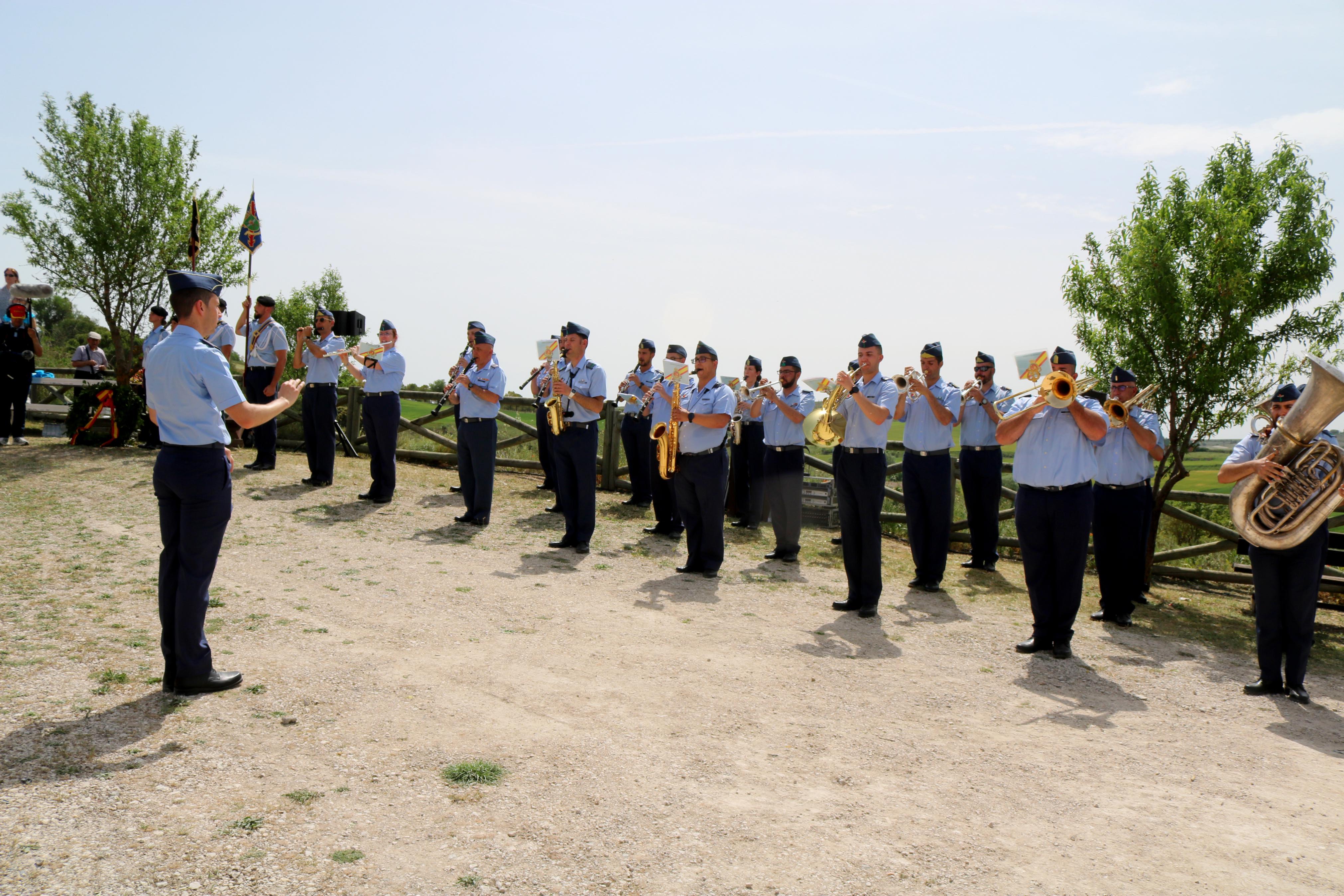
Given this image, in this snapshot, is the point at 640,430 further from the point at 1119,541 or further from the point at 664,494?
the point at 1119,541

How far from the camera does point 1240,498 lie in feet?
21.3

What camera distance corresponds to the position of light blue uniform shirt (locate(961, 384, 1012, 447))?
1020cm

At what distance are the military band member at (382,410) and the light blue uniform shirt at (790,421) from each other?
4.63 meters

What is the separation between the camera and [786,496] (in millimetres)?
10383

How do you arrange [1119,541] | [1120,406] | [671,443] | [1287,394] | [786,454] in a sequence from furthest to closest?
[786,454] → [671,443] → [1119,541] → [1120,406] → [1287,394]

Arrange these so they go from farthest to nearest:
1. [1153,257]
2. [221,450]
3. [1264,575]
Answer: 1. [1153,257]
2. [1264,575]
3. [221,450]

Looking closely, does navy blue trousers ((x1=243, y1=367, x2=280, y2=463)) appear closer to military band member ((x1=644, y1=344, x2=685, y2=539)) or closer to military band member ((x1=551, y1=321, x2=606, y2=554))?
military band member ((x1=551, y1=321, x2=606, y2=554))

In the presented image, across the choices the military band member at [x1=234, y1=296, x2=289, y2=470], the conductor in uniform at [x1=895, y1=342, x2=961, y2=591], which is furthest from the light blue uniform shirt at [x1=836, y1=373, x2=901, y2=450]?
the military band member at [x1=234, y1=296, x2=289, y2=470]

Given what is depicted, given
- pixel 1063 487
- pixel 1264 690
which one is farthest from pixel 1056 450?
pixel 1264 690

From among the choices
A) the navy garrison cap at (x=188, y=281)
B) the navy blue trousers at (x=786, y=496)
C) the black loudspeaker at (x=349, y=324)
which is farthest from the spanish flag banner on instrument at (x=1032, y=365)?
the black loudspeaker at (x=349, y=324)

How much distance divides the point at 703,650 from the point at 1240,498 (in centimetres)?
397

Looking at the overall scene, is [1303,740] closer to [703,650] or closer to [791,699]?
[791,699]

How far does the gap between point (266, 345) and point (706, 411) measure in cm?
671

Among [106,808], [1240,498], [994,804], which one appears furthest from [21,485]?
[1240,498]
